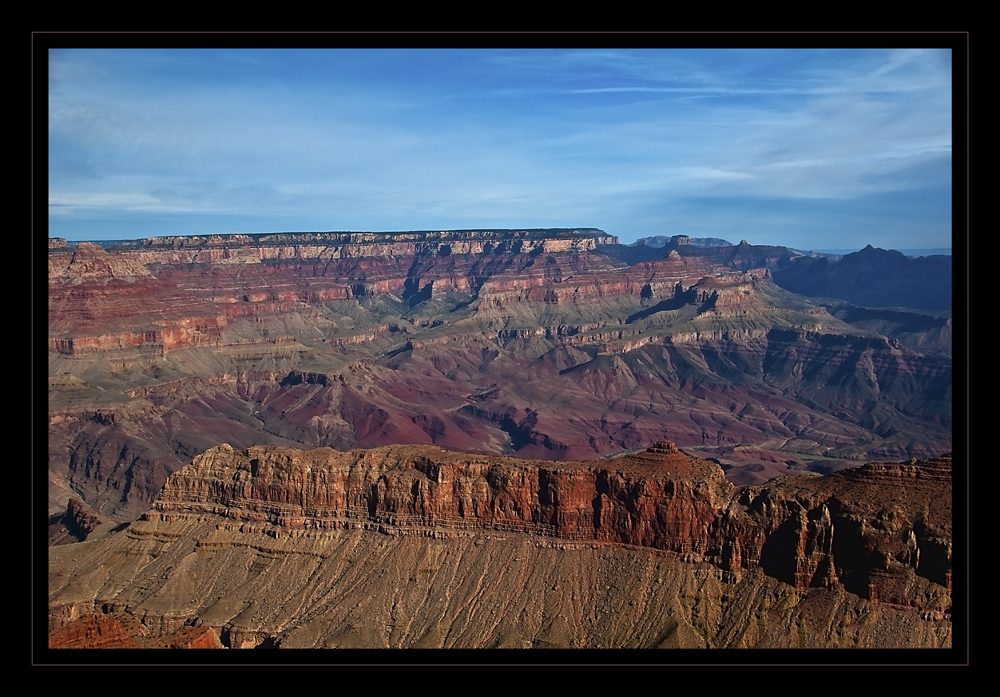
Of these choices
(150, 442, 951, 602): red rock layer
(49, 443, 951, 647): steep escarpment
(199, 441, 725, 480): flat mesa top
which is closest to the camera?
(49, 443, 951, 647): steep escarpment

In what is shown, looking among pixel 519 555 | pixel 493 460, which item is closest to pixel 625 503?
pixel 519 555

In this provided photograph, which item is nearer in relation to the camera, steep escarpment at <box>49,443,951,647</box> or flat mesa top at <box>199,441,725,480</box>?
steep escarpment at <box>49,443,951,647</box>

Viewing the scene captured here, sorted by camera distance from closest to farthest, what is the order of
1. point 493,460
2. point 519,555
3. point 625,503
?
1. point 625,503
2. point 519,555
3. point 493,460

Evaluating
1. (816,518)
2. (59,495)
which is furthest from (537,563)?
(59,495)

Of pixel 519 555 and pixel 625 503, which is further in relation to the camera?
pixel 519 555

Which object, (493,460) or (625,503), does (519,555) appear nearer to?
(493,460)

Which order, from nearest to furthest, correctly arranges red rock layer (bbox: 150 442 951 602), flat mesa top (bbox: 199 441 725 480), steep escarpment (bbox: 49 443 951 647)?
steep escarpment (bbox: 49 443 951 647) → red rock layer (bbox: 150 442 951 602) → flat mesa top (bbox: 199 441 725 480)

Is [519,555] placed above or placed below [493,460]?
below

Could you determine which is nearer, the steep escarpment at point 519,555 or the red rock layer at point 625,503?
the steep escarpment at point 519,555
